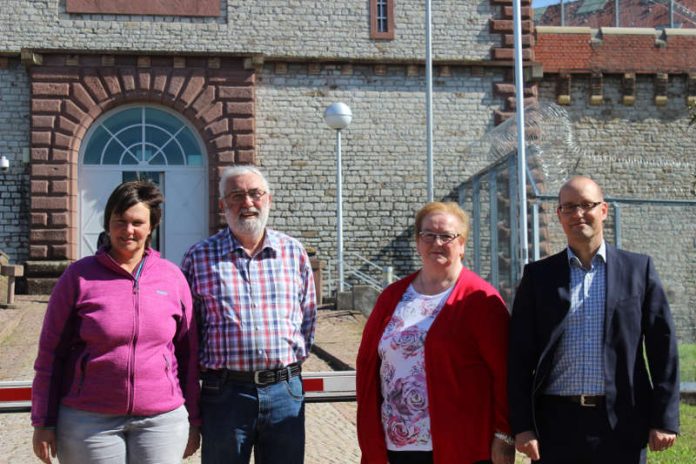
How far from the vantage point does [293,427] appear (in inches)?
156

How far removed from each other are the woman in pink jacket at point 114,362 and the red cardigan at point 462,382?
839 millimetres

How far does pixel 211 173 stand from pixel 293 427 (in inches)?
608

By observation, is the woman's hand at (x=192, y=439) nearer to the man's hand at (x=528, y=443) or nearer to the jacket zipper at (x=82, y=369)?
the jacket zipper at (x=82, y=369)

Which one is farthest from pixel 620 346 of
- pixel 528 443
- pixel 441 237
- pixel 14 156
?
pixel 14 156

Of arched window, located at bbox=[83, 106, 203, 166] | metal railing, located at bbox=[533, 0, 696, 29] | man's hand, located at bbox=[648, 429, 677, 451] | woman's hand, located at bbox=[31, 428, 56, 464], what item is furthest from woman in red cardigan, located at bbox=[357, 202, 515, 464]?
metal railing, located at bbox=[533, 0, 696, 29]

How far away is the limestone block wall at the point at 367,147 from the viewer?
64.1ft

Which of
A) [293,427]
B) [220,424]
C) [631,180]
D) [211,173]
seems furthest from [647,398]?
[631,180]

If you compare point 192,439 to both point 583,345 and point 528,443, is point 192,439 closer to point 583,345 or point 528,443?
point 528,443

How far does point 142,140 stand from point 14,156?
9.03 ft

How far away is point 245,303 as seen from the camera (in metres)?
3.95

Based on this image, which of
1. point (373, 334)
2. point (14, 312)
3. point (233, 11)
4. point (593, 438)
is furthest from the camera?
point (233, 11)

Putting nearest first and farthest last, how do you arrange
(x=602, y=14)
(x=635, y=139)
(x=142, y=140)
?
(x=142, y=140) → (x=635, y=139) → (x=602, y=14)

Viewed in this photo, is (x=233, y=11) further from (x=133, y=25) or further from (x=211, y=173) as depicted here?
(x=211, y=173)

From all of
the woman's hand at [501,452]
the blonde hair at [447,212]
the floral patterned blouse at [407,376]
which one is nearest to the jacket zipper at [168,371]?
the floral patterned blouse at [407,376]
